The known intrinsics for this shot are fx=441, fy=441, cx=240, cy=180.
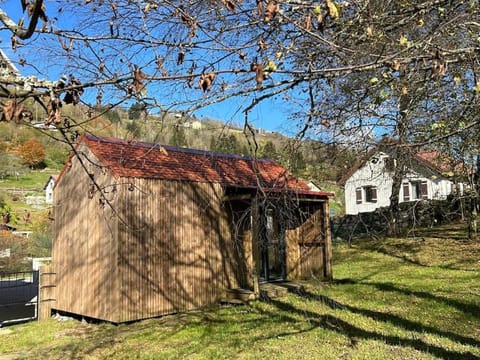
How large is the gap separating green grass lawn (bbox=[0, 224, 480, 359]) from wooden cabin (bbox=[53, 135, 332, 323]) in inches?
23.4

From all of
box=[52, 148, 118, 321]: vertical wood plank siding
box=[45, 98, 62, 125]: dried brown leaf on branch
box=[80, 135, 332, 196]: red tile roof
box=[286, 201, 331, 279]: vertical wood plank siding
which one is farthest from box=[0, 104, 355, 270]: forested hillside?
box=[286, 201, 331, 279]: vertical wood plank siding

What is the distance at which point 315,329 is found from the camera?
783cm

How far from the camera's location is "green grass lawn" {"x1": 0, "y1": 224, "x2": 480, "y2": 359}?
661 centimetres

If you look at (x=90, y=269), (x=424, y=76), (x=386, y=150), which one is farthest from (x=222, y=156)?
(x=424, y=76)

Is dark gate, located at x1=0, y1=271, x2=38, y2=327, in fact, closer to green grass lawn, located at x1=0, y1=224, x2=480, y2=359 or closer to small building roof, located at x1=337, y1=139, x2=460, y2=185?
green grass lawn, located at x1=0, y1=224, x2=480, y2=359

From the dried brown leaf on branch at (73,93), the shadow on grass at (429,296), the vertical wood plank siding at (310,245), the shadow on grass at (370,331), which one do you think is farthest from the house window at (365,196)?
the dried brown leaf on branch at (73,93)

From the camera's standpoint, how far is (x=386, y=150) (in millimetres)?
5555

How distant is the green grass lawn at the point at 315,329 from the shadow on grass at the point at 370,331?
16 millimetres

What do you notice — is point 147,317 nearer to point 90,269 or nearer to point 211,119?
point 90,269

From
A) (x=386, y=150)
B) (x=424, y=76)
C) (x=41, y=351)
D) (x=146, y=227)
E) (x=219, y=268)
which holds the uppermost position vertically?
(x=424, y=76)

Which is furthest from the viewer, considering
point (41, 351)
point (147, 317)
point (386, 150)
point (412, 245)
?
point (412, 245)

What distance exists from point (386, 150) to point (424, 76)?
1.19 metres

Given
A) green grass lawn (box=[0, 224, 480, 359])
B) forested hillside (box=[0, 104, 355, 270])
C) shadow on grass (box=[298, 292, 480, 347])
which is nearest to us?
forested hillside (box=[0, 104, 355, 270])

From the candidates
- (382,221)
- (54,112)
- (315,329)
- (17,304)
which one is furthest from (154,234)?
(382,221)
